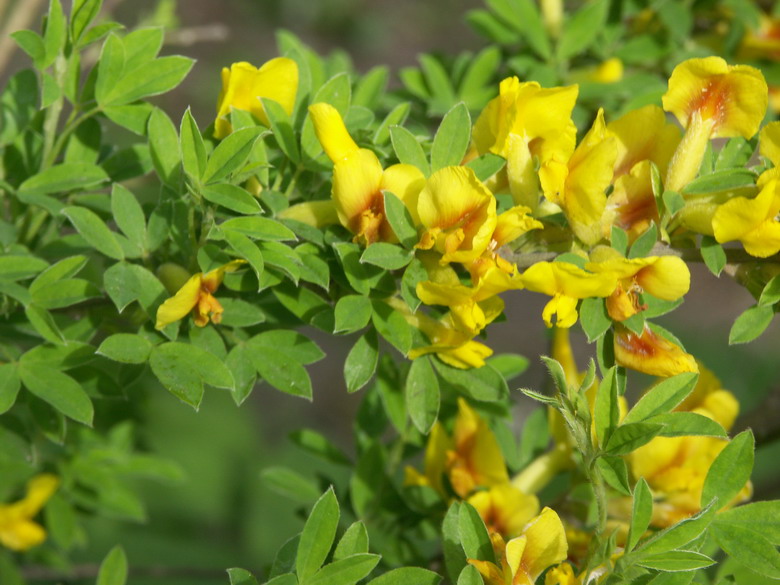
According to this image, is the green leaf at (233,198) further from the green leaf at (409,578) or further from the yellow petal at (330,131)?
the green leaf at (409,578)

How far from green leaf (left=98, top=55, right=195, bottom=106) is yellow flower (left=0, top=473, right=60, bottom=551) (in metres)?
0.70

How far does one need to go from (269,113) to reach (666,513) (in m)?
0.71

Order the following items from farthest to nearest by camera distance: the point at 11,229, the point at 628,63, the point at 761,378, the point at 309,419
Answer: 1. the point at 309,419
2. the point at 761,378
3. the point at 628,63
4. the point at 11,229

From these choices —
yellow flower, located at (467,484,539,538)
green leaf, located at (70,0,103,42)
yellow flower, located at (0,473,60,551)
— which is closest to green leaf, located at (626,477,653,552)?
yellow flower, located at (467,484,539,538)

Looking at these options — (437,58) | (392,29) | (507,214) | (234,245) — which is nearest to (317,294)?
(234,245)

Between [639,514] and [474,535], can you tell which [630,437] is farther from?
[474,535]

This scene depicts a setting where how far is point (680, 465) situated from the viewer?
116cm

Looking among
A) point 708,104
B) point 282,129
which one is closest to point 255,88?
point 282,129

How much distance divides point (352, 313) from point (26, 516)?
85cm

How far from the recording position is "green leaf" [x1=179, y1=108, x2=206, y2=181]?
0.95 m

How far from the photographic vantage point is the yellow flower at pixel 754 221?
0.86 metres

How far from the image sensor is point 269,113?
3.28ft

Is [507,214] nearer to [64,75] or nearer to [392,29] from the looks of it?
[64,75]

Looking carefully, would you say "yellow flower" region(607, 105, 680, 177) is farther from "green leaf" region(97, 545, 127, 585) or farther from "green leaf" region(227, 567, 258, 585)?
"green leaf" region(97, 545, 127, 585)
